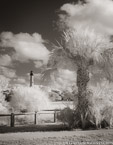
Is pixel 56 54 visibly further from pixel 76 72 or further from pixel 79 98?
pixel 79 98

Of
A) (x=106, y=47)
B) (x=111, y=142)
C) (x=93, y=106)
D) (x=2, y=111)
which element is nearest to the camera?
(x=111, y=142)

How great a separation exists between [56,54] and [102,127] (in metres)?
5.26

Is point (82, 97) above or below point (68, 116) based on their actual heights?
above

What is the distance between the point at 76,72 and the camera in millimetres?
16078

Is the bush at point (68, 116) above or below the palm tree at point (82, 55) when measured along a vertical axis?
below

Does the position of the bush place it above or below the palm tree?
below

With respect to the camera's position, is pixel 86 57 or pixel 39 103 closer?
pixel 86 57

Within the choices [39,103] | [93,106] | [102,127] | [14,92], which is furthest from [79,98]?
[14,92]

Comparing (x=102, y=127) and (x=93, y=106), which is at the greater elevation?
(x=93, y=106)

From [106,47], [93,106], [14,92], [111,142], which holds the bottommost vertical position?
[111,142]

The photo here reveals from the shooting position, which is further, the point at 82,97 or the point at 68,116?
the point at 82,97

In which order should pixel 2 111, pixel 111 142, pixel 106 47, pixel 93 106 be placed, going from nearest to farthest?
pixel 111 142
pixel 93 106
pixel 106 47
pixel 2 111

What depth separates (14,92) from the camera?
26.9 metres

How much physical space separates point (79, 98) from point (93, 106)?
3.36ft
